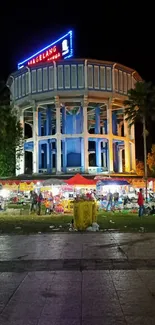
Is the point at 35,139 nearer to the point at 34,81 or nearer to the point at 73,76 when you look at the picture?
the point at 34,81

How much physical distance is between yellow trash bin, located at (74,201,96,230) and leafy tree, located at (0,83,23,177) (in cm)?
3097

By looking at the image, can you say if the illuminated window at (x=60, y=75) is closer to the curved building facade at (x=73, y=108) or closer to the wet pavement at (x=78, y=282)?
the curved building facade at (x=73, y=108)

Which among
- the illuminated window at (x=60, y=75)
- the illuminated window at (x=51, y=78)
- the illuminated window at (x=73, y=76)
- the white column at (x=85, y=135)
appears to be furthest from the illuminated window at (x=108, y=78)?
the illuminated window at (x=51, y=78)

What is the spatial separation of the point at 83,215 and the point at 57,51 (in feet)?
187

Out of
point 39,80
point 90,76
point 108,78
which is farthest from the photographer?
point 39,80

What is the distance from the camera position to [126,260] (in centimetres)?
1202

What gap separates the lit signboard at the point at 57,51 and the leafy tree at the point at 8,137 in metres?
10.4

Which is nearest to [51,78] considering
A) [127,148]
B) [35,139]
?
[35,139]

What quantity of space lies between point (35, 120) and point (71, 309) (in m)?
67.0

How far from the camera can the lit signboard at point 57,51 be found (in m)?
73.1

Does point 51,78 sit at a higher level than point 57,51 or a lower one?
lower

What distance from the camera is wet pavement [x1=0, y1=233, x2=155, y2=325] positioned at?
6.77 metres

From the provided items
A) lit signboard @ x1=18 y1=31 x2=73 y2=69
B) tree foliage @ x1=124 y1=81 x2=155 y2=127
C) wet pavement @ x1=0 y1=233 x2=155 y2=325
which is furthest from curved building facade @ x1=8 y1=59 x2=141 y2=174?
wet pavement @ x1=0 y1=233 x2=155 y2=325

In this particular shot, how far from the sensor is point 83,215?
68.1 feet
